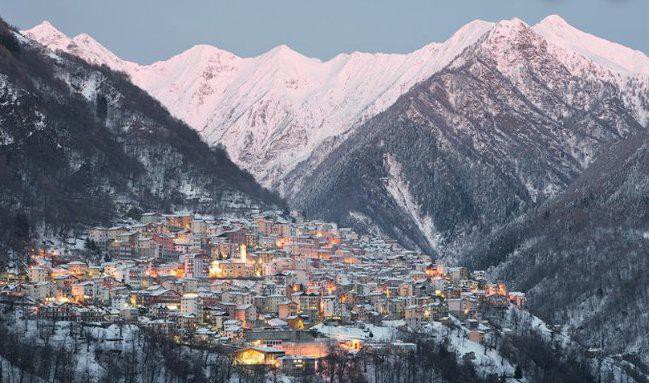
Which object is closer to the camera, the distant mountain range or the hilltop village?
the hilltop village

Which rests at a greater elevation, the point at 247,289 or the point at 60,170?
the point at 60,170

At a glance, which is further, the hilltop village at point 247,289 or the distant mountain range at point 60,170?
the distant mountain range at point 60,170

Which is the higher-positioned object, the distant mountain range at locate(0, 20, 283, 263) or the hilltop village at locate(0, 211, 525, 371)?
the distant mountain range at locate(0, 20, 283, 263)

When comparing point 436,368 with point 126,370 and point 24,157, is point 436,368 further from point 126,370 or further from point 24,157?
point 24,157

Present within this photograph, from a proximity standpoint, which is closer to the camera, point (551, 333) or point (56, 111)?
point (551, 333)

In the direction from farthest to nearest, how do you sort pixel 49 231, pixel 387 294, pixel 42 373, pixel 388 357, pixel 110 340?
1. pixel 387 294
2. pixel 49 231
3. pixel 388 357
4. pixel 110 340
5. pixel 42 373

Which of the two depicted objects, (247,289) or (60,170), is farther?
(60,170)

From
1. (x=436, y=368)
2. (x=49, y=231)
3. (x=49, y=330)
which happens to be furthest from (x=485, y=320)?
(x=49, y=330)

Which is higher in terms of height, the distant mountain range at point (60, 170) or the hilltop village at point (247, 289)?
the distant mountain range at point (60, 170)
